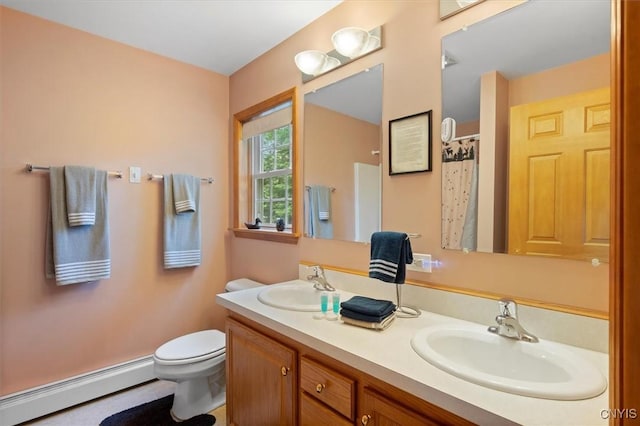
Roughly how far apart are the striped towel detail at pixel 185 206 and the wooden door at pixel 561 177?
84.7 inches

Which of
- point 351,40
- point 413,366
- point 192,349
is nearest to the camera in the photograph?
point 413,366

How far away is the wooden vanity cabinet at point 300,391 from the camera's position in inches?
35.5

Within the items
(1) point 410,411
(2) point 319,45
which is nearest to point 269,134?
(2) point 319,45

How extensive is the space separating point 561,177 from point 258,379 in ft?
4.83

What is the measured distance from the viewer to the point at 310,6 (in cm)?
182

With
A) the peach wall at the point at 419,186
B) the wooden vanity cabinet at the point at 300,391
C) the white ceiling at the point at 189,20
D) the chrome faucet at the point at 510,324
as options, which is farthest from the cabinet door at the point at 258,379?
the white ceiling at the point at 189,20

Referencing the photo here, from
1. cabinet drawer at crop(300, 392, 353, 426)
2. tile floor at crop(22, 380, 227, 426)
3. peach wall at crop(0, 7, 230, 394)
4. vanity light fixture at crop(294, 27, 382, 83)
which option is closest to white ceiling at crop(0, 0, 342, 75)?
peach wall at crop(0, 7, 230, 394)

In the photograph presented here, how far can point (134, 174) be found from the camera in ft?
7.52

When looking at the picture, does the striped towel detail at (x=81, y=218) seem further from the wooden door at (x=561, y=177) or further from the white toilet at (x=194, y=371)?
the wooden door at (x=561, y=177)

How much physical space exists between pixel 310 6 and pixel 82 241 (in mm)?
2058

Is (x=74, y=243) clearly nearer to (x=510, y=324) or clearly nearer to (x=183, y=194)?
(x=183, y=194)

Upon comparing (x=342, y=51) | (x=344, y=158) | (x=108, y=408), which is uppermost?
(x=342, y=51)

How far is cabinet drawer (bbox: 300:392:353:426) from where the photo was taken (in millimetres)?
1057

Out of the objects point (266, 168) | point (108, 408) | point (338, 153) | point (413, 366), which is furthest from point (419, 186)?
point (108, 408)
